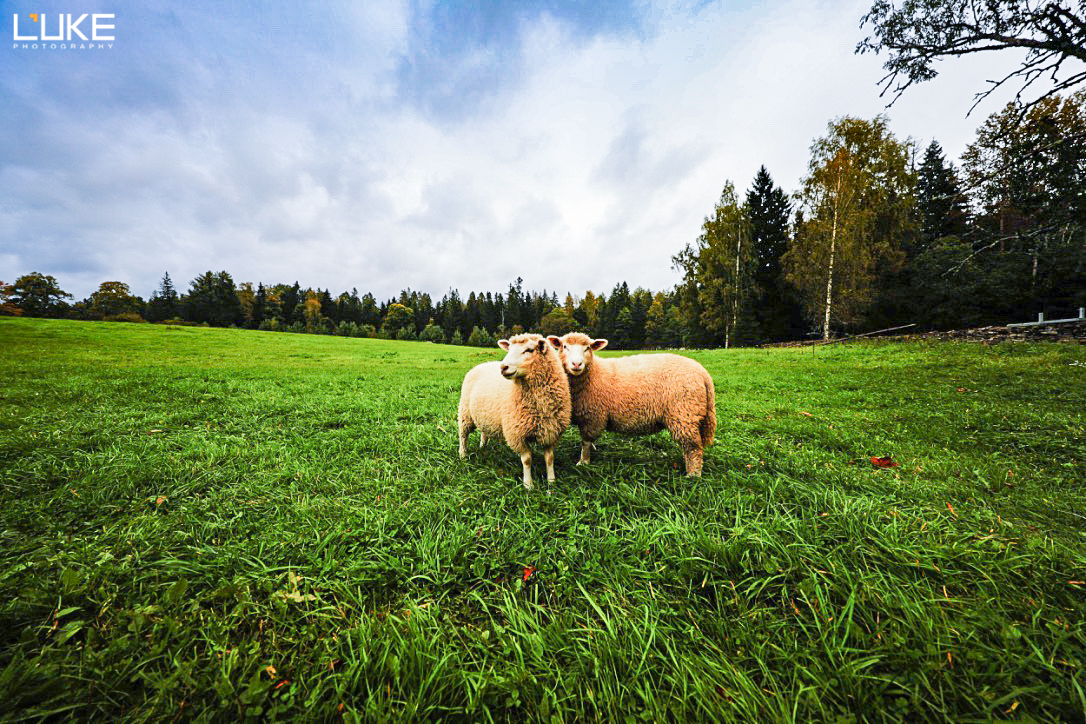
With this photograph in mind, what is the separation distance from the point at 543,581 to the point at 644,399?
231 centimetres

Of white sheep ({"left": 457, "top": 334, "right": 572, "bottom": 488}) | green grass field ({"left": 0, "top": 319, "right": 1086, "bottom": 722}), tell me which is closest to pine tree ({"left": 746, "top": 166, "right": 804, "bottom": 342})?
green grass field ({"left": 0, "top": 319, "right": 1086, "bottom": 722})

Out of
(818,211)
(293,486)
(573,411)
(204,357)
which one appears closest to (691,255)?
(818,211)

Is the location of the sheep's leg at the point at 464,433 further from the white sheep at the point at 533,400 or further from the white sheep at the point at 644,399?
the white sheep at the point at 644,399

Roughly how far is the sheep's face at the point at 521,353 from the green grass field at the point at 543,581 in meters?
1.18

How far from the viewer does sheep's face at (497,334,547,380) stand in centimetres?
334

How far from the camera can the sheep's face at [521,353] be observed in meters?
3.34

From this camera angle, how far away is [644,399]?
3895mm

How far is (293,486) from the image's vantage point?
10.8 ft

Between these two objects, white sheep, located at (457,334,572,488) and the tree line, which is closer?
white sheep, located at (457,334,572,488)

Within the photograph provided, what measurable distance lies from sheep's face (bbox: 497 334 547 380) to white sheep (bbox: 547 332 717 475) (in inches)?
15.7

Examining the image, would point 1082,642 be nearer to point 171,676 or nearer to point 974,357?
point 171,676

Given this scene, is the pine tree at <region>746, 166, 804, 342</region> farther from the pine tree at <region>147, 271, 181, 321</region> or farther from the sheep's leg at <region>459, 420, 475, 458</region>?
the pine tree at <region>147, 271, 181, 321</region>

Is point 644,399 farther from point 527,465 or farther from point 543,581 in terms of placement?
→ point 543,581

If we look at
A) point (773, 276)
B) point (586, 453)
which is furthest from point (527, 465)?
point (773, 276)
